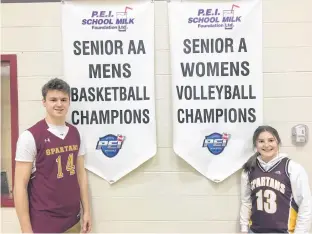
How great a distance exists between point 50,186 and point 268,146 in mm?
1380

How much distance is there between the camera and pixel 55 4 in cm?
280

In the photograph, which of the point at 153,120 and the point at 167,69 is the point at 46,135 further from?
the point at 167,69

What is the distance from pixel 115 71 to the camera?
2.77m

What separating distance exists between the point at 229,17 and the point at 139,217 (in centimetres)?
156

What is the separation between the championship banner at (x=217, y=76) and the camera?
8.92ft

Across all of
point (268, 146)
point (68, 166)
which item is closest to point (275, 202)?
point (268, 146)

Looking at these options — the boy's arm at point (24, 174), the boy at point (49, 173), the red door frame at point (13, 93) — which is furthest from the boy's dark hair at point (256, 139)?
the red door frame at point (13, 93)

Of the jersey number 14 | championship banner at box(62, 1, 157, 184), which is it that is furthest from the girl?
the jersey number 14

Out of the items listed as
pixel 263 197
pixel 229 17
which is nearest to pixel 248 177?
pixel 263 197

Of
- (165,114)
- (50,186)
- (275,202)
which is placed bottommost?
(275,202)

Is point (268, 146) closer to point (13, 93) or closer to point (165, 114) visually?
point (165, 114)

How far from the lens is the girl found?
2400mm

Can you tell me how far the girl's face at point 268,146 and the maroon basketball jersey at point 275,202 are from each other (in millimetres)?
68

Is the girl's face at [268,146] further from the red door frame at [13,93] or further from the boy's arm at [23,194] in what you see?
the red door frame at [13,93]
